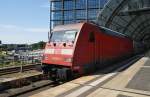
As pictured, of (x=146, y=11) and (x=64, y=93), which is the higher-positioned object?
(x=146, y=11)

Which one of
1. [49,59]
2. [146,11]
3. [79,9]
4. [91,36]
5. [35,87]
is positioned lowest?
[35,87]

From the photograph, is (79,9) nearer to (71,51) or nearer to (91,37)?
(91,37)

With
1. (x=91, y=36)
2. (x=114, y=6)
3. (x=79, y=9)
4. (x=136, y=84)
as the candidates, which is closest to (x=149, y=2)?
(x=114, y=6)

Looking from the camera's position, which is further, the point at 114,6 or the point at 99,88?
the point at 114,6

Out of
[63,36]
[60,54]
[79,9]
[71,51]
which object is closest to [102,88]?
[71,51]

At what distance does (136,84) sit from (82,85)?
8.38ft

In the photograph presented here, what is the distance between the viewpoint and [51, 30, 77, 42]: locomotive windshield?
13.4m

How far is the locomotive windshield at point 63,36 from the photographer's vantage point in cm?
1336

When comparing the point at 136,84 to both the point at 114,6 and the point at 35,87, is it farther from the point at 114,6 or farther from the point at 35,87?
the point at 114,6

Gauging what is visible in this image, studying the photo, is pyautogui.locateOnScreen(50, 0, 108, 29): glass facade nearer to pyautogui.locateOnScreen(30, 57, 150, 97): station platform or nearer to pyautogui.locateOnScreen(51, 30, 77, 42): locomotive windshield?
pyautogui.locateOnScreen(51, 30, 77, 42): locomotive windshield

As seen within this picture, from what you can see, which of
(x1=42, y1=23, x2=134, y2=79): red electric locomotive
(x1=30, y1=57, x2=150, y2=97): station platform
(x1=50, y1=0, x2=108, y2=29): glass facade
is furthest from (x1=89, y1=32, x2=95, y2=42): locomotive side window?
(x1=50, y1=0, x2=108, y2=29): glass facade

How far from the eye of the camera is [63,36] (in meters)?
13.8

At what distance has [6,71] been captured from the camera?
677 inches

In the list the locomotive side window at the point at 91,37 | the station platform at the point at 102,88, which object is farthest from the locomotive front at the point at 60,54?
the locomotive side window at the point at 91,37
